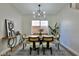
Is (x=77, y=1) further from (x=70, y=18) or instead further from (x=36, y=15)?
(x=36, y=15)

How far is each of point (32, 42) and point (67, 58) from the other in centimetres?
66

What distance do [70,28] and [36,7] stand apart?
697 mm

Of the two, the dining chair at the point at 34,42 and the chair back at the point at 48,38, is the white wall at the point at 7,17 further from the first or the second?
the chair back at the point at 48,38

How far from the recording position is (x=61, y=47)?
238cm

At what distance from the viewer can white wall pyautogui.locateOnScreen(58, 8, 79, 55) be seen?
7.32 ft

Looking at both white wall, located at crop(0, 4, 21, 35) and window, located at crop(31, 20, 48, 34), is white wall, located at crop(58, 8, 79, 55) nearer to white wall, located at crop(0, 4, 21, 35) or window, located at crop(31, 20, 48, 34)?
window, located at crop(31, 20, 48, 34)

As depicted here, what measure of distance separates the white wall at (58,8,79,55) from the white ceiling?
0.13m

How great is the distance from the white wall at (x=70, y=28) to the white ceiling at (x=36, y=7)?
133 mm

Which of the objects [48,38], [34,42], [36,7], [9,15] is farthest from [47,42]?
[9,15]

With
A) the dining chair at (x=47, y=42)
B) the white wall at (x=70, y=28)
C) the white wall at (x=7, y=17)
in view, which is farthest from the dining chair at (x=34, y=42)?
the white wall at (x=70, y=28)

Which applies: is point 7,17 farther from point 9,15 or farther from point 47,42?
point 47,42

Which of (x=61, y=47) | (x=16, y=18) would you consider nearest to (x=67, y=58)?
(x=61, y=47)

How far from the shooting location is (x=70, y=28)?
236 cm

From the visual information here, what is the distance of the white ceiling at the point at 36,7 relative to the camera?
216 cm
